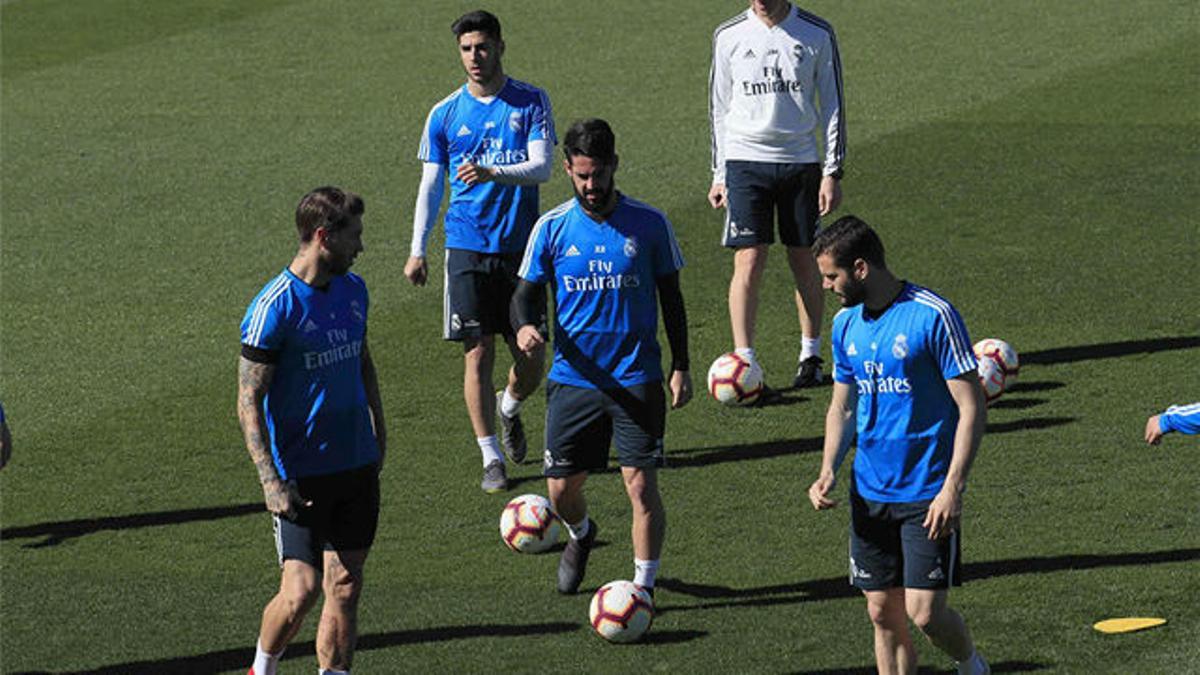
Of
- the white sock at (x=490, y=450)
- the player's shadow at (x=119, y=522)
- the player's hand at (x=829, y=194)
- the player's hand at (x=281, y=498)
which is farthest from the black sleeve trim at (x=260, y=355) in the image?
the player's hand at (x=829, y=194)

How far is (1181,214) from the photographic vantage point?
1845 cm

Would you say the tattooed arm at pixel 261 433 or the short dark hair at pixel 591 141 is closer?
the tattooed arm at pixel 261 433

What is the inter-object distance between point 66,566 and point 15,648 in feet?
4.21

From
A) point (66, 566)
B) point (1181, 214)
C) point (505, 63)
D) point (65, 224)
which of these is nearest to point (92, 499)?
point (66, 566)

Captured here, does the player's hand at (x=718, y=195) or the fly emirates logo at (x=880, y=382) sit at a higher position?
the player's hand at (x=718, y=195)

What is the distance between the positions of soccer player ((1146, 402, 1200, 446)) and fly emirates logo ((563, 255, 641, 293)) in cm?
257

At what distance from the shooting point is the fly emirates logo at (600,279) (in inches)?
421

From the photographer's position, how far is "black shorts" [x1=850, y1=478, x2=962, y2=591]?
909 cm

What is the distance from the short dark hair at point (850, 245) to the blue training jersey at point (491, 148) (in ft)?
13.3

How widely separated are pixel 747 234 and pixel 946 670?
490 centimetres

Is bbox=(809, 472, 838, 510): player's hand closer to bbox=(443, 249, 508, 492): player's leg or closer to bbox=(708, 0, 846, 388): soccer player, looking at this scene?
bbox=(443, 249, 508, 492): player's leg

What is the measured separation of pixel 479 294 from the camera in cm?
1305

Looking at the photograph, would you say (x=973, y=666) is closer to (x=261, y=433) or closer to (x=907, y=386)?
(x=907, y=386)

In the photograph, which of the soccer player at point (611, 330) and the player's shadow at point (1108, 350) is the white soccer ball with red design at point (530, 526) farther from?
the player's shadow at point (1108, 350)
